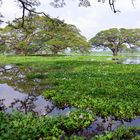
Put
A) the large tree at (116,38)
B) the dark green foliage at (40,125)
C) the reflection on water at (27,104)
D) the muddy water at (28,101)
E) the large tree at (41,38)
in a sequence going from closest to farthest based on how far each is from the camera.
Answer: the dark green foliage at (40,125)
the reflection on water at (27,104)
the muddy water at (28,101)
the large tree at (41,38)
the large tree at (116,38)

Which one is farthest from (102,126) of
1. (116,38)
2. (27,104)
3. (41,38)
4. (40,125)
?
(116,38)

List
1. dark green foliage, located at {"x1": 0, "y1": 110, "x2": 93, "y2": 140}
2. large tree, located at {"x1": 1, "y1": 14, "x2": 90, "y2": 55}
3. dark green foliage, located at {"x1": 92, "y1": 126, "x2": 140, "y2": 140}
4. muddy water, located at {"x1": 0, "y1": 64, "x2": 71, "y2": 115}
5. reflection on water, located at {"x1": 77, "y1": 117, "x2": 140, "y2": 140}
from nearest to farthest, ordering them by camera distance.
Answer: dark green foliage, located at {"x1": 0, "y1": 110, "x2": 93, "y2": 140}
dark green foliage, located at {"x1": 92, "y1": 126, "x2": 140, "y2": 140}
reflection on water, located at {"x1": 77, "y1": 117, "x2": 140, "y2": 140}
muddy water, located at {"x1": 0, "y1": 64, "x2": 71, "y2": 115}
large tree, located at {"x1": 1, "y1": 14, "x2": 90, "y2": 55}

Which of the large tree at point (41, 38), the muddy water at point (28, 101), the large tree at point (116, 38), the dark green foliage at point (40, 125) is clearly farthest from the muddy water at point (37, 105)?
the large tree at point (116, 38)

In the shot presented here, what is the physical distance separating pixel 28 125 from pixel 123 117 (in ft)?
14.6

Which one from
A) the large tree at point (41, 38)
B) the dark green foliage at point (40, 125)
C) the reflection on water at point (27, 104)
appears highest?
the large tree at point (41, 38)

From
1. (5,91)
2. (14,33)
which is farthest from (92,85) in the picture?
(14,33)

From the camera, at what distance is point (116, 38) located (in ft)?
304

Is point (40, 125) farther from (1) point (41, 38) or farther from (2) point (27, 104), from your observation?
(1) point (41, 38)

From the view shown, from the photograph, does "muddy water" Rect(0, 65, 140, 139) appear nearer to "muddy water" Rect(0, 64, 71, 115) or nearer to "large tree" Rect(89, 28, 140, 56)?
"muddy water" Rect(0, 64, 71, 115)

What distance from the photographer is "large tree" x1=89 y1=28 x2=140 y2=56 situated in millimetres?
92000

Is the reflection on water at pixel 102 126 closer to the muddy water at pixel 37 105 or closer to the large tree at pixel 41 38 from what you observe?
the muddy water at pixel 37 105

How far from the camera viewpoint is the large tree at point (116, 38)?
92000mm

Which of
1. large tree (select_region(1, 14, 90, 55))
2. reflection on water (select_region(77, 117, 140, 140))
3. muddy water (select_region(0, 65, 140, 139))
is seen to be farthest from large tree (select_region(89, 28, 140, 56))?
reflection on water (select_region(77, 117, 140, 140))

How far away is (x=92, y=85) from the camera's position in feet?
69.3
